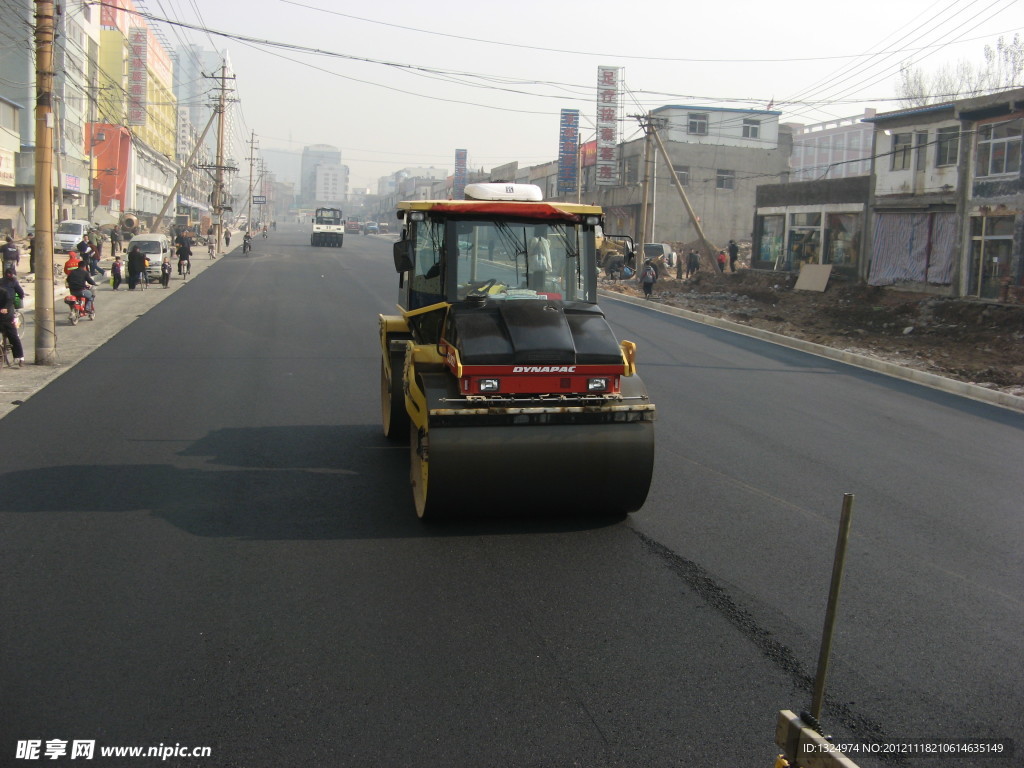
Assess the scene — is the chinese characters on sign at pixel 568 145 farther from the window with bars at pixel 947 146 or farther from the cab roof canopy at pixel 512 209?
the cab roof canopy at pixel 512 209

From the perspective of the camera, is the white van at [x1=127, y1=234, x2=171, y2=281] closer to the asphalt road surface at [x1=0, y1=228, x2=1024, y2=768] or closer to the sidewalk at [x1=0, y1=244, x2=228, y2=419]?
the sidewalk at [x1=0, y1=244, x2=228, y2=419]

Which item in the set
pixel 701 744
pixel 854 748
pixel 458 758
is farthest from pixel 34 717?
pixel 854 748

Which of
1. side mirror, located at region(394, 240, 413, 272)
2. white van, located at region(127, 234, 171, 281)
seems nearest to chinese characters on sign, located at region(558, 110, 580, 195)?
white van, located at region(127, 234, 171, 281)

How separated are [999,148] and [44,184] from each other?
26.0 m

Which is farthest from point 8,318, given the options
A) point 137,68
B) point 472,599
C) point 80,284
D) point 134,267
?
point 137,68

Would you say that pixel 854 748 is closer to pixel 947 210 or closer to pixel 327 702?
pixel 327 702

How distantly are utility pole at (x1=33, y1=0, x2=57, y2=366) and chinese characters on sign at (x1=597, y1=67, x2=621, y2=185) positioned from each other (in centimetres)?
4687

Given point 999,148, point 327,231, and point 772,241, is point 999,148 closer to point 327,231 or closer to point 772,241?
point 772,241

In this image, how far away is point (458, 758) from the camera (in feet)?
14.4

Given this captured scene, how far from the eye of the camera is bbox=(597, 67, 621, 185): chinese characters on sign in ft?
193

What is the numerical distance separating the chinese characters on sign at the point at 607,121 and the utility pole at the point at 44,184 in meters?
46.9

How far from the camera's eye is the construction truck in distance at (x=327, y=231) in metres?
63.5

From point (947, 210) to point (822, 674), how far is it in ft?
105

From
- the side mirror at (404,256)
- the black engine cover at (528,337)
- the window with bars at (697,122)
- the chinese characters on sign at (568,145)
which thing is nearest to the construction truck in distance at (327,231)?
the chinese characters on sign at (568,145)
